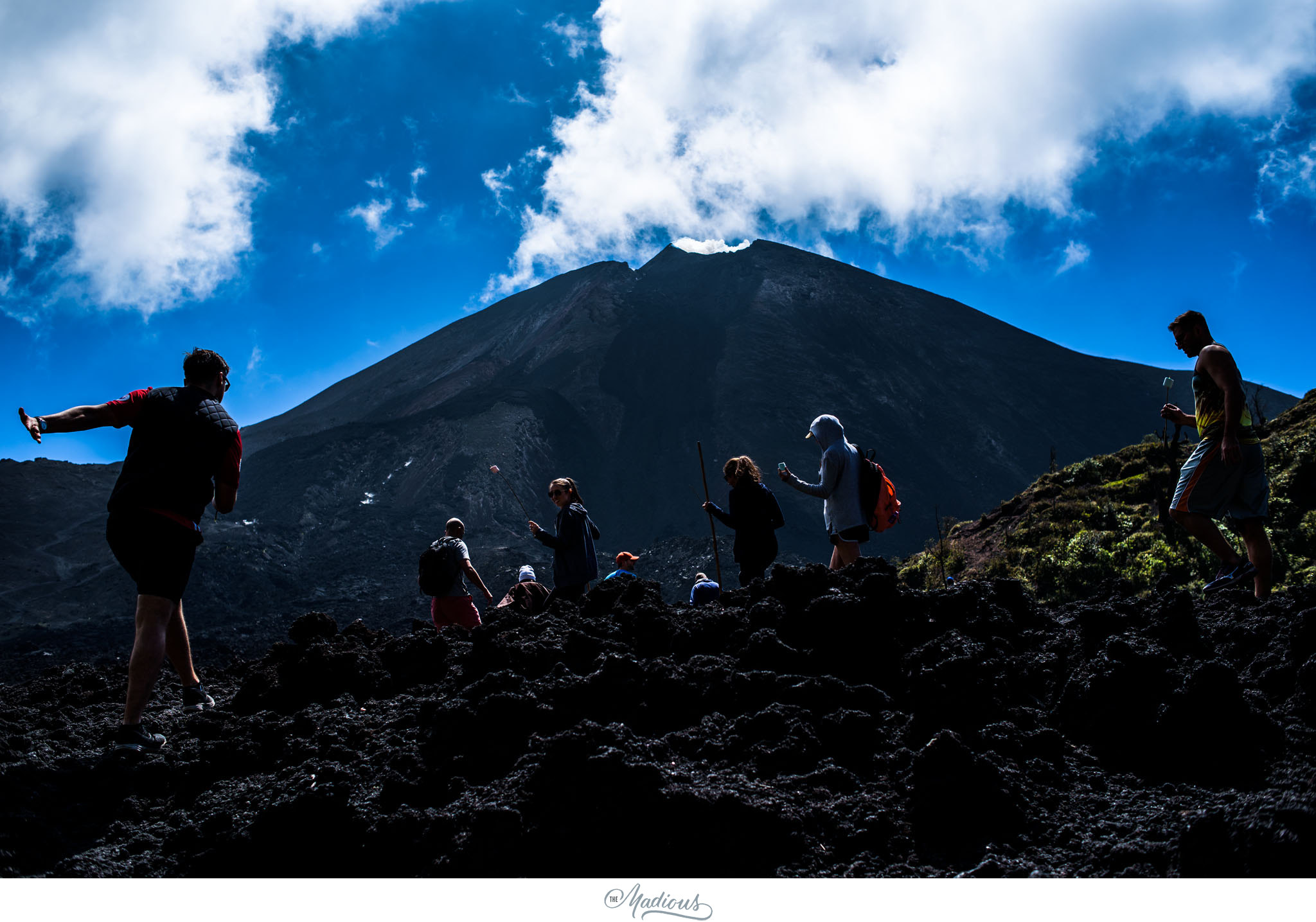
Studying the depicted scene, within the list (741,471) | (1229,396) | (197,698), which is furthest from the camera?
(741,471)

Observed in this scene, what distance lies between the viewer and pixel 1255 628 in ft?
11.6

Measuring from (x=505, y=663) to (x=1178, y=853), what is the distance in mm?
2717

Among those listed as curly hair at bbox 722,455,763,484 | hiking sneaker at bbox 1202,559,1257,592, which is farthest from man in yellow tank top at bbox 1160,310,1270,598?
curly hair at bbox 722,455,763,484

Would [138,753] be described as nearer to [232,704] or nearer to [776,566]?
[232,704]

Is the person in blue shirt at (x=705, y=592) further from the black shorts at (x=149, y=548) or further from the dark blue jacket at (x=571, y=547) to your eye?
the black shorts at (x=149, y=548)

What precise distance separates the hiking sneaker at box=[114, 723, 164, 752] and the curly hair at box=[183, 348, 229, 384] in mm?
1455

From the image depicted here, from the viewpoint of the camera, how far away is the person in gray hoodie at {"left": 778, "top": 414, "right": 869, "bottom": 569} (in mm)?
5691

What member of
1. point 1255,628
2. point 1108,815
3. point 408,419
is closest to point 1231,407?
point 1255,628

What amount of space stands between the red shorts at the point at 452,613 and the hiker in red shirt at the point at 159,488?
314 centimetres

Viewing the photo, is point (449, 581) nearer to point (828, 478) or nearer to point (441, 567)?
point (441, 567)

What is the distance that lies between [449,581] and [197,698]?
269 cm

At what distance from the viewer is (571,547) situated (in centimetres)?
643

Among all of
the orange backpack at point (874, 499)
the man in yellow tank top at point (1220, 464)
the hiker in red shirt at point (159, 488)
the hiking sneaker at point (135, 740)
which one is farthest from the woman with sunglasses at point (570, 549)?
the man in yellow tank top at point (1220, 464)

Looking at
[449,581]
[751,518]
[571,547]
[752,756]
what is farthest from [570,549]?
[752,756]
